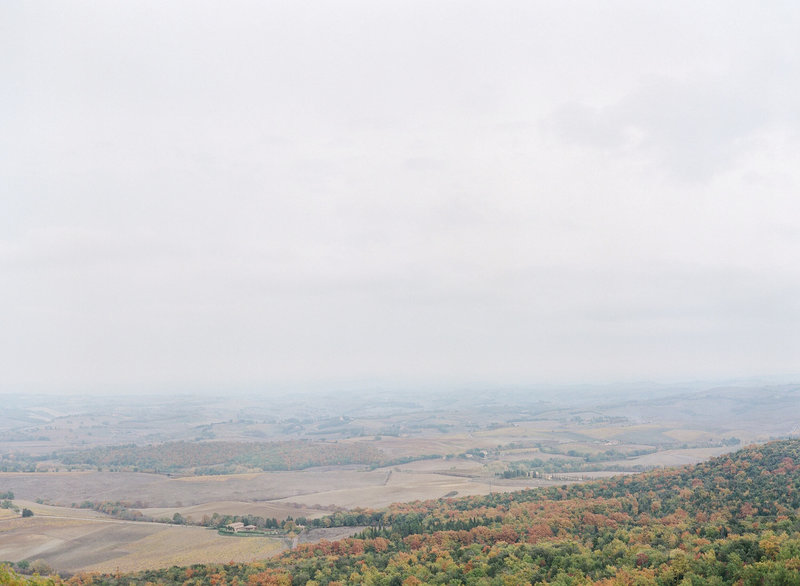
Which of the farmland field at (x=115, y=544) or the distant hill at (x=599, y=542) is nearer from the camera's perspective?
the distant hill at (x=599, y=542)

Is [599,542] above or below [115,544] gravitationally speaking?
above

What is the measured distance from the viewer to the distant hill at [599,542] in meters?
45.3

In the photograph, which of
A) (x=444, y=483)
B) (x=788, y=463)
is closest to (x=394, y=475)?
(x=444, y=483)

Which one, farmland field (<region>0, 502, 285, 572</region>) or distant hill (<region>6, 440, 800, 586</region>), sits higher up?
distant hill (<region>6, 440, 800, 586</region>)

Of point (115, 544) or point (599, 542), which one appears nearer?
point (599, 542)

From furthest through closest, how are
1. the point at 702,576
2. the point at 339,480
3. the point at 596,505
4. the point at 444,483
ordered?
1. the point at 339,480
2. the point at 444,483
3. the point at 596,505
4. the point at 702,576

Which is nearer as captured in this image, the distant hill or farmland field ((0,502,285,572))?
the distant hill

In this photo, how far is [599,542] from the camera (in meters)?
59.5

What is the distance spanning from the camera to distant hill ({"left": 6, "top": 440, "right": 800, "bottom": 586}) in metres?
45.3

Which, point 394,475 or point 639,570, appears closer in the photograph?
point 639,570

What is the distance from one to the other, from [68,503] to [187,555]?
87.4 metres

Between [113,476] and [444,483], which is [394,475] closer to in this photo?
[444,483]

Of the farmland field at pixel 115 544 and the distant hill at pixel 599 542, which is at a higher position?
the distant hill at pixel 599 542

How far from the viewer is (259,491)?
166 meters
